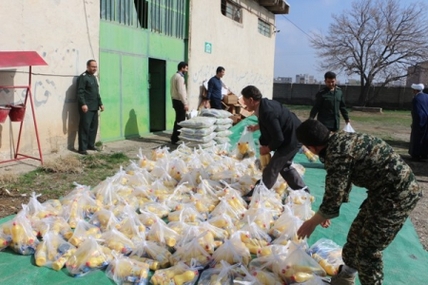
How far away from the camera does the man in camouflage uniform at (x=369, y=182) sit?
2.28m

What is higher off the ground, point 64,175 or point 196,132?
point 196,132

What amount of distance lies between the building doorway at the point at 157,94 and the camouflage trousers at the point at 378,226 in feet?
26.0

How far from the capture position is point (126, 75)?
27.6 ft

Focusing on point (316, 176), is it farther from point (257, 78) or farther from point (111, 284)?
point (257, 78)

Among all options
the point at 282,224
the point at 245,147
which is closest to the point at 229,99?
the point at 245,147

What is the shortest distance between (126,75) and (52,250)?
235 inches

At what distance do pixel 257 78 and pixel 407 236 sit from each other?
12.9 meters

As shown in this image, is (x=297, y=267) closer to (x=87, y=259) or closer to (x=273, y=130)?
(x=87, y=259)

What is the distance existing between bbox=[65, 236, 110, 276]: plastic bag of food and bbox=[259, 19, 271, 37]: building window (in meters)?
14.5

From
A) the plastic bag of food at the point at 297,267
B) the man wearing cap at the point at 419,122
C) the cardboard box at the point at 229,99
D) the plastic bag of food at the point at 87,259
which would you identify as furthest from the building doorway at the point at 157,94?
the plastic bag of food at the point at 297,267

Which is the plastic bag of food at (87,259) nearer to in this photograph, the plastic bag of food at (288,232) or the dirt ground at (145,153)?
the plastic bag of food at (288,232)

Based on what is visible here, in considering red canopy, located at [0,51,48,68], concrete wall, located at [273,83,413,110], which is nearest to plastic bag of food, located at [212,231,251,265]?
red canopy, located at [0,51,48,68]

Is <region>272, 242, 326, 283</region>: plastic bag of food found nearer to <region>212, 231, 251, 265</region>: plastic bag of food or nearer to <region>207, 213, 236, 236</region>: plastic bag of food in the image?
<region>212, 231, 251, 265</region>: plastic bag of food

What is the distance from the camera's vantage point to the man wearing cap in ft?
24.7
